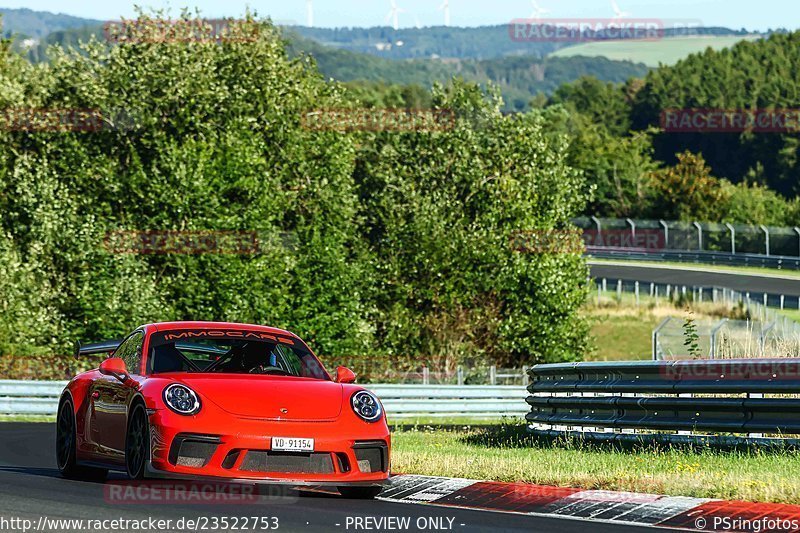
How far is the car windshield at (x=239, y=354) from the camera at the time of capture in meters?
10.7

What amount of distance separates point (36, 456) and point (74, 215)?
90.4 ft

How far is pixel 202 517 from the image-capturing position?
8.43 metres

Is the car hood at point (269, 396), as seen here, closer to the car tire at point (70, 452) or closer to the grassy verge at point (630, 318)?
the car tire at point (70, 452)

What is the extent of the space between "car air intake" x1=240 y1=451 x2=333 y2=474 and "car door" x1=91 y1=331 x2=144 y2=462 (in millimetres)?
1281

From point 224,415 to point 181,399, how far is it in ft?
1.18

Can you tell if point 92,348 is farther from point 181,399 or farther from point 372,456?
point 372,456

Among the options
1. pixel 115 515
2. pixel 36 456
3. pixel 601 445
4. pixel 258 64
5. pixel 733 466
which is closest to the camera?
pixel 115 515

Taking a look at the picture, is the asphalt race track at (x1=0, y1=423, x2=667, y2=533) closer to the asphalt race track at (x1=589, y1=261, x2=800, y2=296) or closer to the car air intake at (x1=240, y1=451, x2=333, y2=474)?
the car air intake at (x1=240, y1=451, x2=333, y2=474)

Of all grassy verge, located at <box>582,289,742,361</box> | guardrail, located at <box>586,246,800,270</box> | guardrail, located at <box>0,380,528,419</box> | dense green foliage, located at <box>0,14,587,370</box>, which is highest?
dense green foliage, located at <box>0,14,587,370</box>

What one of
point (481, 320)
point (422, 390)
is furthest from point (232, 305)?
point (422, 390)

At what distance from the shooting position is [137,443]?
32.3 feet

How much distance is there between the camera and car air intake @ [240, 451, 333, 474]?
9.46m

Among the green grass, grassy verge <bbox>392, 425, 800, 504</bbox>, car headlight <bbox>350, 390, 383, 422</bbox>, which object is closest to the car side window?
car headlight <bbox>350, 390, 383, 422</bbox>

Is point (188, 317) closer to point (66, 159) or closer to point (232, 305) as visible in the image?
point (232, 305)
